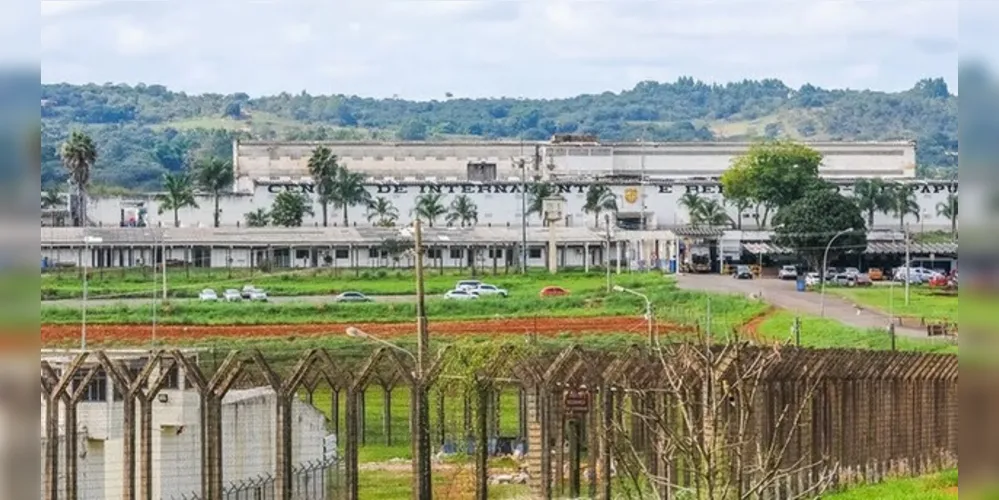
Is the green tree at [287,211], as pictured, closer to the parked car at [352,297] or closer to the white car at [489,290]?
the white car at [489,290]

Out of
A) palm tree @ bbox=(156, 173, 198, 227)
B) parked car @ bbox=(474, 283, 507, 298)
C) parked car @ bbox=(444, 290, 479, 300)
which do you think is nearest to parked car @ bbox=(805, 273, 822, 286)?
parked car @ bbox=(474, 283, 507, 298)

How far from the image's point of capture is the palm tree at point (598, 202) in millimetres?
110625

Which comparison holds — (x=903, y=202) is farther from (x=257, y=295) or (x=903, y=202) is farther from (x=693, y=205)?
(x=257, y=295)

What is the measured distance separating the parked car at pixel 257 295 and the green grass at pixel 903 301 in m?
21.1

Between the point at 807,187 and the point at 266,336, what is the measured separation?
5960 cm

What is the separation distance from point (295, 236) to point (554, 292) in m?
22.0

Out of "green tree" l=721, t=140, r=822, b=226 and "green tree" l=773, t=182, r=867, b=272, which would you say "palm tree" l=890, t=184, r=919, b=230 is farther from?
"green tree" l=773, t=182, r=867, b=272

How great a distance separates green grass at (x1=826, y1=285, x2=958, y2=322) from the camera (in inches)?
2478

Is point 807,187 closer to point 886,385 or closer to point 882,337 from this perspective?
point 882,337

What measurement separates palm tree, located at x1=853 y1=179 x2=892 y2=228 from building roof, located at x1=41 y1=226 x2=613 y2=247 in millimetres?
18310

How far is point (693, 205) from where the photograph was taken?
11150 cm

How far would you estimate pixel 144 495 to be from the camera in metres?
15.5

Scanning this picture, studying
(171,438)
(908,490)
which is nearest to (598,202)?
(908,490)
